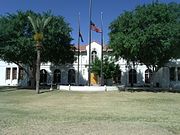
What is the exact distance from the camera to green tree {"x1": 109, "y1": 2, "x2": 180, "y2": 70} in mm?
42000

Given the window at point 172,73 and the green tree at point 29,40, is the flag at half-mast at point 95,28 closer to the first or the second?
the green tree at point 29,40

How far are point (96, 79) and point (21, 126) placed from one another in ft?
145

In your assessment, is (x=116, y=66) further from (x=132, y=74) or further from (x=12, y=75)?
(x=12, y=75)

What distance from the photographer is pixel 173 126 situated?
15.9 m

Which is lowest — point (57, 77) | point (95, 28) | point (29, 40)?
point (57, 77)

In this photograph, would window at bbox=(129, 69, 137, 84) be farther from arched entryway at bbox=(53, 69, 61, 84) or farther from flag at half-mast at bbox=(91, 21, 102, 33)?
flag at half-mast at bbox=(91, 21, 102, 33)

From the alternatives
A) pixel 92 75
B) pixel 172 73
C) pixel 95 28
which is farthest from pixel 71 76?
pixel 172 73

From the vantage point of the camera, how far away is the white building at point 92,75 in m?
→ 56.2

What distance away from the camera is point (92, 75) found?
5894 cm

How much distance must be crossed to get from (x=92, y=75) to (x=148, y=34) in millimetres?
18925

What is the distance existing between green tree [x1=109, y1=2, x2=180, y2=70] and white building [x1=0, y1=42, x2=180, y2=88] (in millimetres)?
8383

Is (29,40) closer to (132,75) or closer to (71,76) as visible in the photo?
(71,76)

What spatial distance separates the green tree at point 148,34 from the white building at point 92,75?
8383mm

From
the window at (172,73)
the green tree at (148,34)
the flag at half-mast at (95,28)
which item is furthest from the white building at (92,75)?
the green tree at (148,34)
